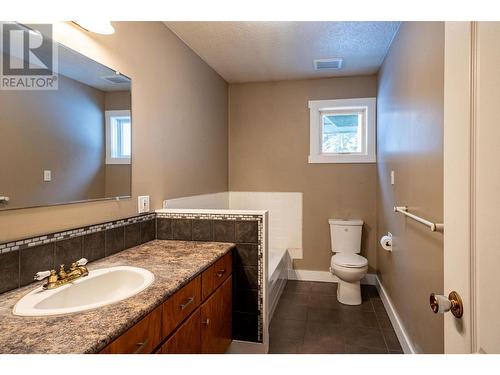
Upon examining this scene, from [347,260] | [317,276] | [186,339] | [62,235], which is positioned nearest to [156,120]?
[62,235]

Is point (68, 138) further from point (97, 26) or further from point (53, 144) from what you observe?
point (97, 26)

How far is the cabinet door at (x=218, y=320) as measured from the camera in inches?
57.4

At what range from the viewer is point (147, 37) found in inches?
76.3

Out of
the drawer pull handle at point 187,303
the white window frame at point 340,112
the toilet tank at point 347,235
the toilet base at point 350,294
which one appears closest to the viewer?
the drawer pull handle at point 187,303

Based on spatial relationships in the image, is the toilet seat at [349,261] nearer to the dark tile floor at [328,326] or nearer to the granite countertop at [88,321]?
the dark tile floor at [328,326]

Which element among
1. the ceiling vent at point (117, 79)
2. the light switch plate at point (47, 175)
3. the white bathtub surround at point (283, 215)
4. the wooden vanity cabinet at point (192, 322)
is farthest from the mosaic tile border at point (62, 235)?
the white bathtub surround at point (283, 215)

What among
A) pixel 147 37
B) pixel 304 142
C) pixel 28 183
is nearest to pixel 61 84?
pixel 28 183

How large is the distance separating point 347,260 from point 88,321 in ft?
7.93

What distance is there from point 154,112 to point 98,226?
929 millimetres

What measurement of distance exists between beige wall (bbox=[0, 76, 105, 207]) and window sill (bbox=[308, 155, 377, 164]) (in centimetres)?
243

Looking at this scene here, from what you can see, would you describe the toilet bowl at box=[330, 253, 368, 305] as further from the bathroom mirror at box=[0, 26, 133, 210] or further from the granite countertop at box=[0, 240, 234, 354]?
the bathroom mirror at box=[0, 26, 133, 210]

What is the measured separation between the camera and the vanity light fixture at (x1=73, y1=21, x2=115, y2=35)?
1.39 m

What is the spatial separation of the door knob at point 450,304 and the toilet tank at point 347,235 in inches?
97.8

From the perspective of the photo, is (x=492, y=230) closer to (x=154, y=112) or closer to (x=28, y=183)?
(x=28, y=183)
